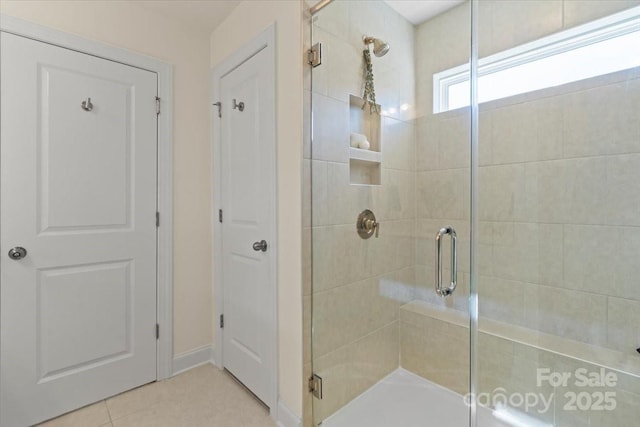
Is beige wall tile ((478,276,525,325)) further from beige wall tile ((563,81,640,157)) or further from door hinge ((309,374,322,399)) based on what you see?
door hinge ((309,374,322,399))

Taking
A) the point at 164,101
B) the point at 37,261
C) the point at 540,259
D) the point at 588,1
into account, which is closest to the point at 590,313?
the point at 540,259

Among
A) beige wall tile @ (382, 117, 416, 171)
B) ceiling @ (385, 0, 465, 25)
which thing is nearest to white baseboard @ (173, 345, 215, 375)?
beige wall tile @ (382, 117, 416, 171)

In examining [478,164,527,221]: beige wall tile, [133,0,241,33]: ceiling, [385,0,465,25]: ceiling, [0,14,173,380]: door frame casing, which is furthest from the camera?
[0,14,173,380]: door frame casing

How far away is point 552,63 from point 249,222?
200 centimetres

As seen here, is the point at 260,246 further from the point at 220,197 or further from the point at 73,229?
the point at 73,229

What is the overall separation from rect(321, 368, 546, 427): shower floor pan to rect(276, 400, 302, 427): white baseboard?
0.15 metres

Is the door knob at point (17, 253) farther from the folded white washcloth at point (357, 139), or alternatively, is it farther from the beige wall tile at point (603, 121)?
the beige wall tile at point (603, 121)

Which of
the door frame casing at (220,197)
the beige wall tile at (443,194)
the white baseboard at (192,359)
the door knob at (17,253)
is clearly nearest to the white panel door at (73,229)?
the door knob at (17,253)

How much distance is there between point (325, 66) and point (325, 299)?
125cm

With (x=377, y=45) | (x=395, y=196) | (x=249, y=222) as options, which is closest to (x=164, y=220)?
(x=249, y=222)

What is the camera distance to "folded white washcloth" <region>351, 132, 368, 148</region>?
66.6 inches

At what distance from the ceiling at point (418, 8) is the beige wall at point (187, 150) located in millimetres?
1419

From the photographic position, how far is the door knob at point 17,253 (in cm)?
155

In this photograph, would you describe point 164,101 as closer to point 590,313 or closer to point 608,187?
point 608,187
